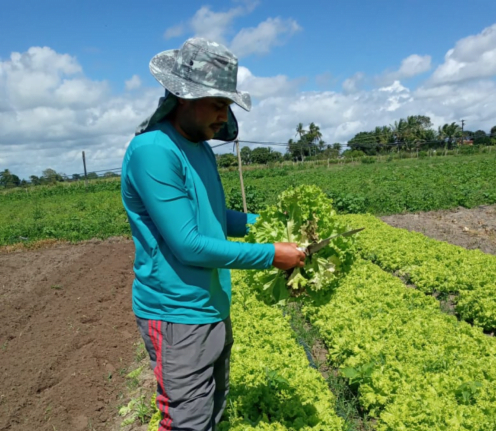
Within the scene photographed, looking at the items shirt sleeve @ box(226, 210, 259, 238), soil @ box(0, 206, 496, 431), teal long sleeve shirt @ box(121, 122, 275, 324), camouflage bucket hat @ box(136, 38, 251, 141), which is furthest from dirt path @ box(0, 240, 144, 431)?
camouflage bucket hat @ box(136, 38, 251, 141)

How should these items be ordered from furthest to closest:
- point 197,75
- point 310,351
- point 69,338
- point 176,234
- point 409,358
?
point 69,338, point 310,351, point 409,358, point 197,75, point 176,234

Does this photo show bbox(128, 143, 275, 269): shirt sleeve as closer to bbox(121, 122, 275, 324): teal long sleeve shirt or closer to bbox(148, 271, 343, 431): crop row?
→ bbox(121, 122, 275, 324): teal long sleeve shirt

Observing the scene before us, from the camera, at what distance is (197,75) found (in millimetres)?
2180

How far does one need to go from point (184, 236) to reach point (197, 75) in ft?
2.65

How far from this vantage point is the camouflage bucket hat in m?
2.15

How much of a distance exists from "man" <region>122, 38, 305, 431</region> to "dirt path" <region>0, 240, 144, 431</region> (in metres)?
2.81

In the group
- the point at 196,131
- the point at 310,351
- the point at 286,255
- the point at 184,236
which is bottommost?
the point at 310,351

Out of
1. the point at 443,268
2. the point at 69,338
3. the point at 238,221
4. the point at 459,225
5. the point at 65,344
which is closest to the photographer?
the point at 238,221

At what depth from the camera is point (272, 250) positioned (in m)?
2.29

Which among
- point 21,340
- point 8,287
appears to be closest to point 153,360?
point 21,340

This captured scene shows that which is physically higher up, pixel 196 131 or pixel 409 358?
pixel 196 131

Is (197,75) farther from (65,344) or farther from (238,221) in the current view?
(65,344)

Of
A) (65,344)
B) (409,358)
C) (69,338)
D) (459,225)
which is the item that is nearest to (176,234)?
(409,358)

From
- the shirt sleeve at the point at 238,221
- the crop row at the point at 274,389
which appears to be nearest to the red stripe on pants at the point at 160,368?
the shirt sleeve at the point at 238,221
